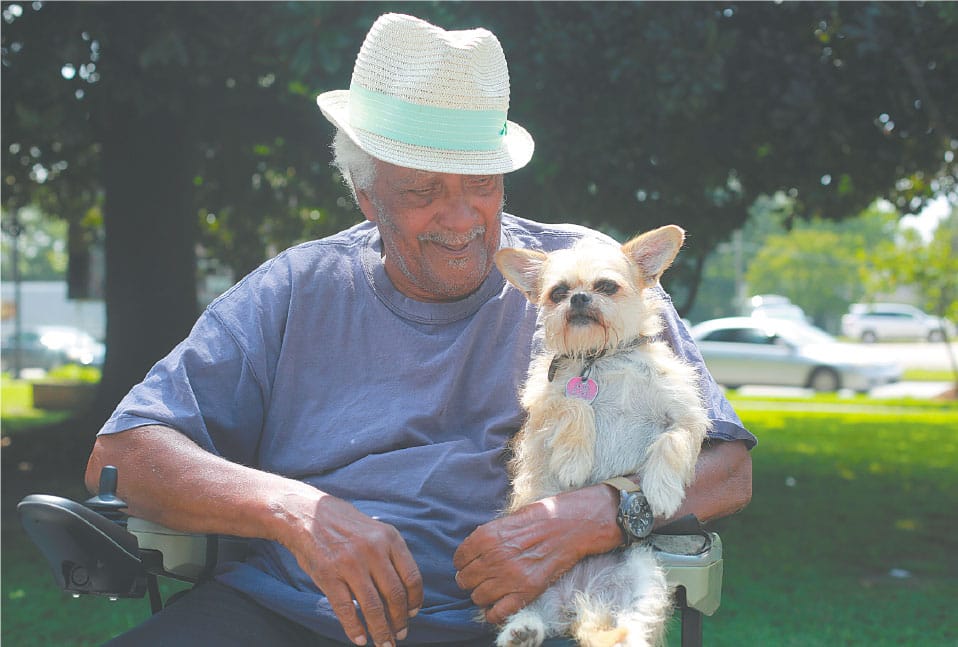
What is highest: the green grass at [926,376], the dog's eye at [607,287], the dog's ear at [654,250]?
the dog's ear at [654,250]

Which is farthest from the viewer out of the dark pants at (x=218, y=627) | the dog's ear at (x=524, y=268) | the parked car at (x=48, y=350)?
the parked car at (x=48, y=350)

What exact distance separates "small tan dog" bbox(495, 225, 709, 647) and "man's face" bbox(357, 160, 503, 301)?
108 mm

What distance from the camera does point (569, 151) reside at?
7.05 m

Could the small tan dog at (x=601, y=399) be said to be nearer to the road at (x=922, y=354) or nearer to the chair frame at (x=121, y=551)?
the chair frame at (x=121, y=551)

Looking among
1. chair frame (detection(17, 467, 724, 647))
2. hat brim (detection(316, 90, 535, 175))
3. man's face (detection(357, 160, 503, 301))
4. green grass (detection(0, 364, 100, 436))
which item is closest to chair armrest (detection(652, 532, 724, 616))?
chair frame (detection(17, 467, 724, 647))

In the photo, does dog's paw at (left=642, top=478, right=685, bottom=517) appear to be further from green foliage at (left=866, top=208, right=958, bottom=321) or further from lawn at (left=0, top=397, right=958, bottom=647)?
green foliage at (left=866, top=208, right=958, bottom=321)

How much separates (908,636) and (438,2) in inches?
180

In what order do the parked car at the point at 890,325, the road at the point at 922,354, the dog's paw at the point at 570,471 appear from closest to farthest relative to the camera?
the dog's paw at the point at 570,471 < the road at the point at 922,354 < the parked car at the point at 890,325

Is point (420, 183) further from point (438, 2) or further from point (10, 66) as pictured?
point (10, 66)

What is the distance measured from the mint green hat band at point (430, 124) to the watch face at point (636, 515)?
97cm

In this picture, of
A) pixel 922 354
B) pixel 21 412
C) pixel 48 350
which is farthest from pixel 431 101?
pixel 922 354

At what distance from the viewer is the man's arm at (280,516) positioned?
2.23 meters

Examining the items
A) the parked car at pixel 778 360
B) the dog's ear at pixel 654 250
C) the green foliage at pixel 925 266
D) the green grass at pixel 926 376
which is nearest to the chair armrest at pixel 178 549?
the dog's ear at pixel 654 250

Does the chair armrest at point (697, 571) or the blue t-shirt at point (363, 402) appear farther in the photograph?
the blue t-shirt at point (363, 402)
